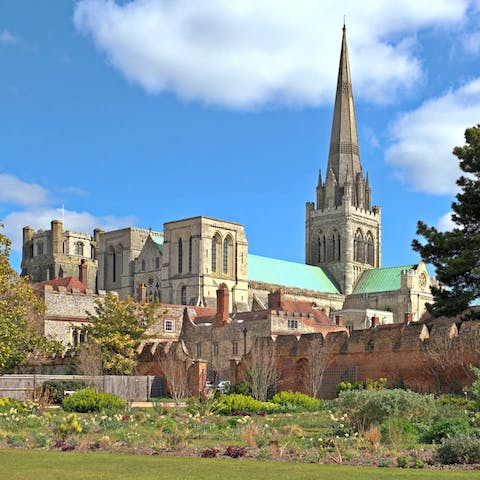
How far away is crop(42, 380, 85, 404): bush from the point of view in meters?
44.3

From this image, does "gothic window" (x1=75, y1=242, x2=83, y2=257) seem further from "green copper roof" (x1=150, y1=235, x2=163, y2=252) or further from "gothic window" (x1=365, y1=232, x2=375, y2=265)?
"gothic window" (x1=365, y1=232, x2=375, y2=265)

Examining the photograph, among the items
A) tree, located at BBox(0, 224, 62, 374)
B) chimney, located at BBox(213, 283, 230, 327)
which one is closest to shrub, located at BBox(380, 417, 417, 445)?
tree, located at BBox(0, 224, 62, 374)

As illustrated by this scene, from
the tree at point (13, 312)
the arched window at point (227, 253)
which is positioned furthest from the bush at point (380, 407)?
the arched window at point (227, 253)

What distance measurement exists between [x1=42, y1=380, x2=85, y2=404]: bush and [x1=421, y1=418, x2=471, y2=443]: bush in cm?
2362

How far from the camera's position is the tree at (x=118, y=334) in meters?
53.3

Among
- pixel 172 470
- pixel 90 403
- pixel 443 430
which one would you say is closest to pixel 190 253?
pixel 90 403

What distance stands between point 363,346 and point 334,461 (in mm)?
26110

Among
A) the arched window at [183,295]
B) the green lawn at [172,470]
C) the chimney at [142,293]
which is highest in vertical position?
the arched window at [183,295]

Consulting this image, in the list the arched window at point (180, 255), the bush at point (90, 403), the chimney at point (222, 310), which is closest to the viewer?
the bush at point (90, 403)

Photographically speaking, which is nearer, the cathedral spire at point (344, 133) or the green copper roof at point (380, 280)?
the green copper roof at point (380, 280)

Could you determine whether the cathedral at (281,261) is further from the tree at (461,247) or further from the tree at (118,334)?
the tree at (461,247)

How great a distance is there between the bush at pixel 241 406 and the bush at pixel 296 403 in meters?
0.70

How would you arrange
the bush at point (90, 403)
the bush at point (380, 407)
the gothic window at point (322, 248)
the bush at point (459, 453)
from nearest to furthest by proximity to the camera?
the bush at point (459, 453)
the bush at point (380, 407)
the bush at point (90, 403)
the gothic window at point (322, 248)

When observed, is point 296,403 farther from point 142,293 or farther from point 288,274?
point 288,274
